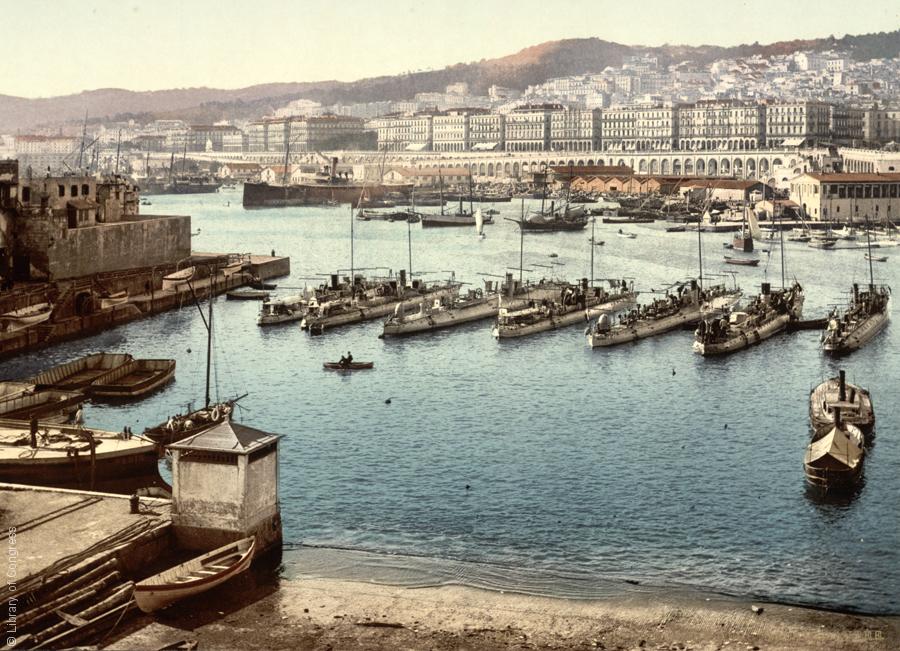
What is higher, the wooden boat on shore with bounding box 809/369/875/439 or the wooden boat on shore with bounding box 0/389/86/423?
the wooden boat on shore with bounding box 0/389/86/423

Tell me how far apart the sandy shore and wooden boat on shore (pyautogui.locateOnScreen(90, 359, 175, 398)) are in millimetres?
19474

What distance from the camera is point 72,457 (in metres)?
27.7

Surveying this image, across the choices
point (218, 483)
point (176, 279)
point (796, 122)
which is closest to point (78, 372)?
point (218, 483)

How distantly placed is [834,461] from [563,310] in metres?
29.7

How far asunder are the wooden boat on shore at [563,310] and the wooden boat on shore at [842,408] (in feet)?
61.5

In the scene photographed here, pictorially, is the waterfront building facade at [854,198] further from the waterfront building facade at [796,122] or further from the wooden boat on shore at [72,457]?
the wooden boat on shore at [72,457]

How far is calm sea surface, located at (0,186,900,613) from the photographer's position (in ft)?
83.3

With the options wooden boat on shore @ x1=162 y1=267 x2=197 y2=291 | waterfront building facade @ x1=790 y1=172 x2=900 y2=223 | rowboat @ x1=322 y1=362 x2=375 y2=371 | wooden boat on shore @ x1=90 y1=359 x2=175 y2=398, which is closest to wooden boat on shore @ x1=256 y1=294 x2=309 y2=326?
wooden boat on shore @ x1=162 y1=267 x2=197 y2=291

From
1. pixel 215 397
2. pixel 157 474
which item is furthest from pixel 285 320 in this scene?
pixel 157 474

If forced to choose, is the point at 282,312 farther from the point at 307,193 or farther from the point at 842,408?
the point at 307,193

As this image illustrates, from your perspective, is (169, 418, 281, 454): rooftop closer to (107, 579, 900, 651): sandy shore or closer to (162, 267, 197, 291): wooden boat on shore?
(107, 579, 900, 651): sandy shore

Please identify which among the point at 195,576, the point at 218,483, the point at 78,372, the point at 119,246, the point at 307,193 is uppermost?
the point at 307,193

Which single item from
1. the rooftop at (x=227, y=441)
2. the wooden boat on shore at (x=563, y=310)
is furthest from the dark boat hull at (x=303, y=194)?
the rooftop at (x=227, y=441)

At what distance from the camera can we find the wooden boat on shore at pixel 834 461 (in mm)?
30781
